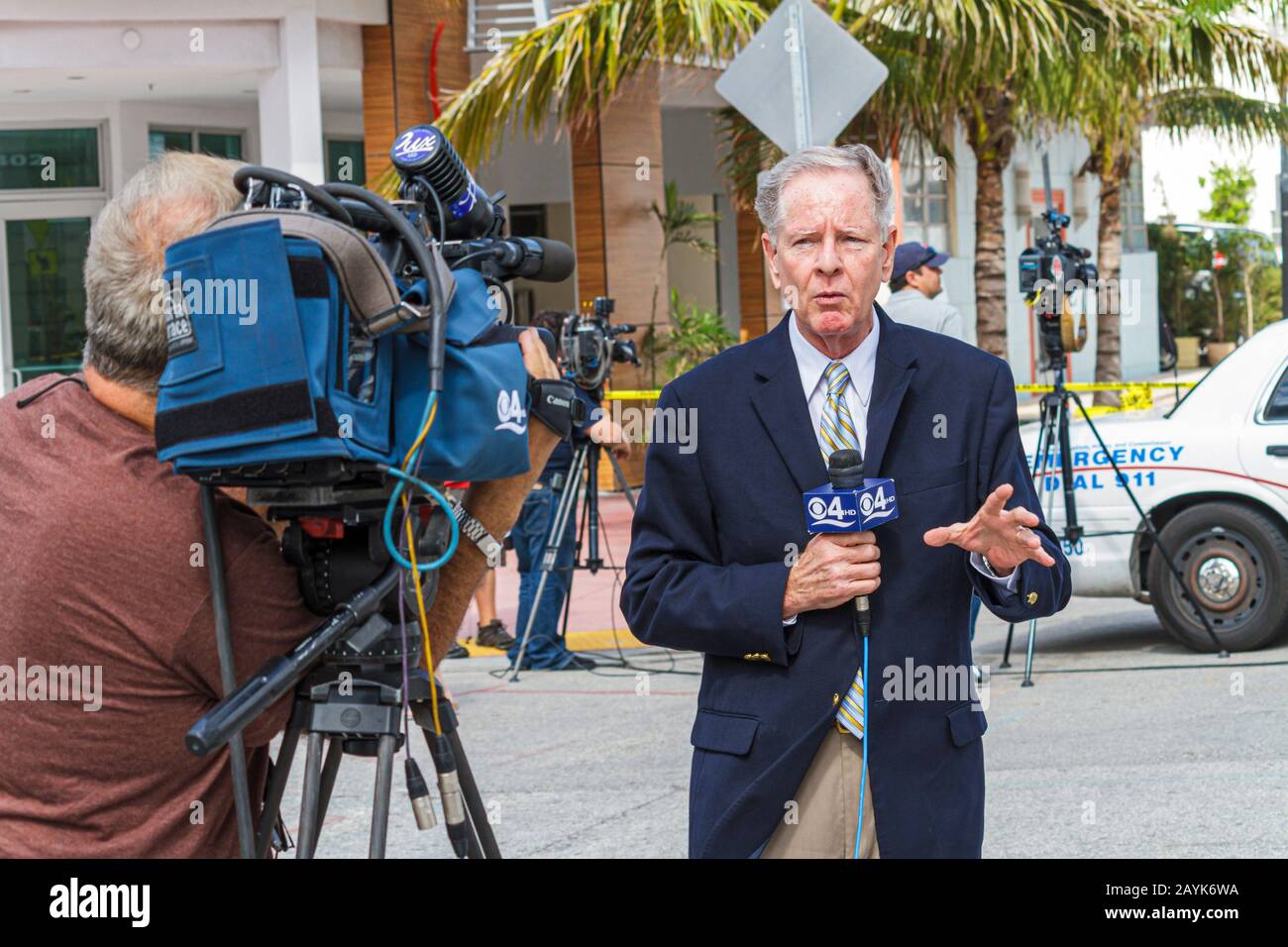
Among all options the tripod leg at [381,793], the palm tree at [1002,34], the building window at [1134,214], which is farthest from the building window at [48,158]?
the building window at [1134,214]

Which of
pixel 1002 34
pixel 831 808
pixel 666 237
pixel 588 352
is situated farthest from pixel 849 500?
pixel 666 237

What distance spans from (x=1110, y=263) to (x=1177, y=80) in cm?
940

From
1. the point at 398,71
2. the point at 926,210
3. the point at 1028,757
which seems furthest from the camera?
the point at 926,210

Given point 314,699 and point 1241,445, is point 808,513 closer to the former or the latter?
point 314,699

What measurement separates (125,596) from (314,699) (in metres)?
0.38

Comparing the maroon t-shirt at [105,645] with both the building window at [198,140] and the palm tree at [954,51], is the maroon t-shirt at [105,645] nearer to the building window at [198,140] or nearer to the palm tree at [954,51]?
the palm tree at [954,51]

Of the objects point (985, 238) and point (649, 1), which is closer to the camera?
point (649, 1)

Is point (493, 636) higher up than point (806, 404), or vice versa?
point (806, 404)

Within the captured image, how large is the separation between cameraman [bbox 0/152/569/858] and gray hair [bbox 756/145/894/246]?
36.4 inches

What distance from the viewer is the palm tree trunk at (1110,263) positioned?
2539cm

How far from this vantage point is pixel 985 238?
60.7 ft

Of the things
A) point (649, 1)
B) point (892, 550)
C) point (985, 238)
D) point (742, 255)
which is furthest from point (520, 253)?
point (742, 255)

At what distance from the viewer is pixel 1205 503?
9.41m

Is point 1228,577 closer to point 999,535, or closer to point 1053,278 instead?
point 1053,278
